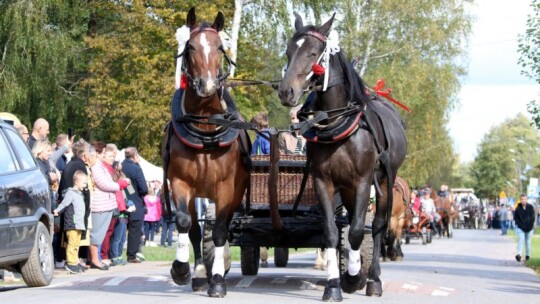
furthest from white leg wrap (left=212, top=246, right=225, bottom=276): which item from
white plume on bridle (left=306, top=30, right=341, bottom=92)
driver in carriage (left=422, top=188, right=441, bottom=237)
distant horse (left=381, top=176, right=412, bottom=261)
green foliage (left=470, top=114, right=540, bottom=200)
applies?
green foliage (left=470, top=114, right=540, bottom=200)

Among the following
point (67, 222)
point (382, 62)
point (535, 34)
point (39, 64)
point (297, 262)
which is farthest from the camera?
point (382, 62)

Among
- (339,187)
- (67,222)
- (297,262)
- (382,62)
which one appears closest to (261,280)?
(339,187)

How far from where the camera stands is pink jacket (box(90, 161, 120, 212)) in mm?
19562

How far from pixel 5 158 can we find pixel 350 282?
4.23m

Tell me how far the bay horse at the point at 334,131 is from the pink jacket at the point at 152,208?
16.6m

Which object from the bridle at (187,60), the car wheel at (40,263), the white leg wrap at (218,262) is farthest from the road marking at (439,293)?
the car wheel at (40,263)

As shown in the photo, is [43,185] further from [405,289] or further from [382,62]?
[382,62]

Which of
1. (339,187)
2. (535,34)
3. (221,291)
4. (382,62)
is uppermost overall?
(382,62)

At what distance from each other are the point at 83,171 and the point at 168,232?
11.7 m

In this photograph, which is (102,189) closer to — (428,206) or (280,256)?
(280,256)

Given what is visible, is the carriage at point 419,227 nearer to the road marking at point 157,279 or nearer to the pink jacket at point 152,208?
the pink jacket at point 152,208

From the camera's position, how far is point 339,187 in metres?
12.6

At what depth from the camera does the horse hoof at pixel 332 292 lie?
468 inches

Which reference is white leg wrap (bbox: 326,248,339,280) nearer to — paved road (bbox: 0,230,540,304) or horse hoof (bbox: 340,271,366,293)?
paved road (bbox: 0,230,540,304)
